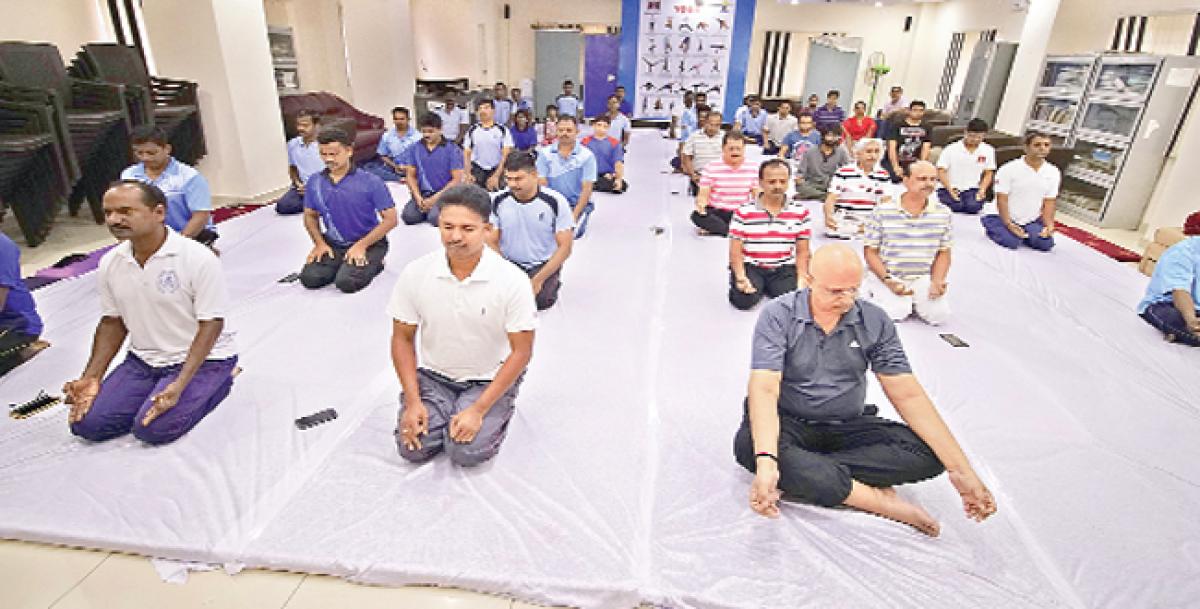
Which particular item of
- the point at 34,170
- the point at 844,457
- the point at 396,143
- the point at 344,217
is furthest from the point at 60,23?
the point at 844,457

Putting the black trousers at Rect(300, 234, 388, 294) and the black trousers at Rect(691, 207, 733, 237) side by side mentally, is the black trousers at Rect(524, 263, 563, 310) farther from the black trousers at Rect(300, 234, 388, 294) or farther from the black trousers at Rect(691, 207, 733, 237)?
the black trousers at Rect(691, 207, 733, 237)

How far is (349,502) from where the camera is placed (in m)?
2.06

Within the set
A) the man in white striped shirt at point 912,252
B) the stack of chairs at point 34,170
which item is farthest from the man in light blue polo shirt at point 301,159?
the man in white striped shirt at point 912,252

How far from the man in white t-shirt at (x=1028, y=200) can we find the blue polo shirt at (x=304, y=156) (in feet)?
19.5

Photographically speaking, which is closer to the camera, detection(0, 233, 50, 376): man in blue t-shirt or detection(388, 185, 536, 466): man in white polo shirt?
detection(388, 185, 536, 466): man in white polo shirt

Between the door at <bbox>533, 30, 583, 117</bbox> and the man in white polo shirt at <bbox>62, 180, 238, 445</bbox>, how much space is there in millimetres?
13699

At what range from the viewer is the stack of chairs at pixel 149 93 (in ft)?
18.4

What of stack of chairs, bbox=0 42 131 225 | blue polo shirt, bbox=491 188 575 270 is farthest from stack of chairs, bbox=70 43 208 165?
blue polo shirt, bbox=491 188 575 270

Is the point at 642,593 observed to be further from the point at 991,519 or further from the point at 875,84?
the point at 875,84

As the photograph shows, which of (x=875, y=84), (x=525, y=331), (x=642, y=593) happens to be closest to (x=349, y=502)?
(x=525, y=331)

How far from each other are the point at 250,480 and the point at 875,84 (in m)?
15.3

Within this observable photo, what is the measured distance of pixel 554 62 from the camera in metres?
15.1

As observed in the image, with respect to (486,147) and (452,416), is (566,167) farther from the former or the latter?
(452,416)

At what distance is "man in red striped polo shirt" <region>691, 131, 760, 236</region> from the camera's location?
520 cm
